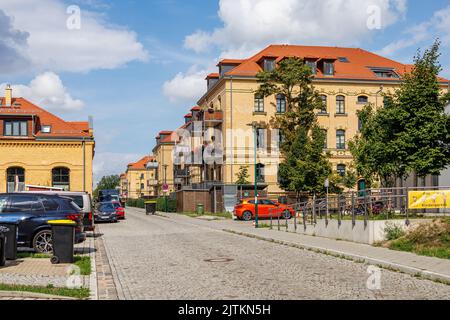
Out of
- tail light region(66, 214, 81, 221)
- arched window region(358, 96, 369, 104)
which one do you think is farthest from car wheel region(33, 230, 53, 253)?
arched window region(358, 96, 369, 104)

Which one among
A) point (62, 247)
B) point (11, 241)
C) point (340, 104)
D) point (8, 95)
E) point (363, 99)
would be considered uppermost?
point (8, 95)

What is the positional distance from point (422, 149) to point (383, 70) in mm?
39054

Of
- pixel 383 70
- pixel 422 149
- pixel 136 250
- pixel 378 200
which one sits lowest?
pixel 136 250

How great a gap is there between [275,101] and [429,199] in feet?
132

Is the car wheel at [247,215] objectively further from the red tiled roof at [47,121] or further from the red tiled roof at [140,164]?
the red tiled roof at [140,164]

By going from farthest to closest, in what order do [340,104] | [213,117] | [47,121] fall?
A: 1. [340,104]
2. [213,117]
3. [47,121]

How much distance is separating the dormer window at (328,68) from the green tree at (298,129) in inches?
186

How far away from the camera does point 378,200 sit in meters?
19.6

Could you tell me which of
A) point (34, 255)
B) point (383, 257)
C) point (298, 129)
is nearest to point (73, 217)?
point (34, 255)

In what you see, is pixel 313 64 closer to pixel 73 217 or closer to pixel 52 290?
pixel 73 217

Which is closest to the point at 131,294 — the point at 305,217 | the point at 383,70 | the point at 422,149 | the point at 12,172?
the point at 305,217

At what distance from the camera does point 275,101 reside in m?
58.2

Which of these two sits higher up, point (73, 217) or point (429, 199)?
point (429, 199)
